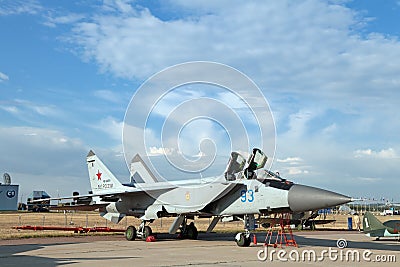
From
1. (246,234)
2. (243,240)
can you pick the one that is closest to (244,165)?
(246,234)

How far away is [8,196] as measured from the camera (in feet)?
262

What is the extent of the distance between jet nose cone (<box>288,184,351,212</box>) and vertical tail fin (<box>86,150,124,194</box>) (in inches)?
402

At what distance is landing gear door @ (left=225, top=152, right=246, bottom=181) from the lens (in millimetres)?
17188

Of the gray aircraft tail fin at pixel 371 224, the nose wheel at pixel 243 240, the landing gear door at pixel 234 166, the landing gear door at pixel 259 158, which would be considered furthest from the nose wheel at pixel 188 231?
the gray aircraft tail fin at pixel 371 224

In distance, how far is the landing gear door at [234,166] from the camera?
17188mm

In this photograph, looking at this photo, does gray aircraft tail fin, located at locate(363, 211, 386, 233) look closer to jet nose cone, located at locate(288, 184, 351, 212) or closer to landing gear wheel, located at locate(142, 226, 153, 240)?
jet nose cone, located at locate(288, 184, 351, 212)

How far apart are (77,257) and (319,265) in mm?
6325

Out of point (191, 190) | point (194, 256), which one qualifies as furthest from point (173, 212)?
point (194, 256)

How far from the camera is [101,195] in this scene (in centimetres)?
2033

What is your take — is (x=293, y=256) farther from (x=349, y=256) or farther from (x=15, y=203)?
(x=15, y=203)

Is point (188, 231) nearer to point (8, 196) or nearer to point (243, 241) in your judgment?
point (243, 241)

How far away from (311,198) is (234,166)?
11.9 ft

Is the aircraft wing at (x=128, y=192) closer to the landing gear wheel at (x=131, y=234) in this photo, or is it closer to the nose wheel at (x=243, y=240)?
the landing gear wheel at (x=131, y=234)

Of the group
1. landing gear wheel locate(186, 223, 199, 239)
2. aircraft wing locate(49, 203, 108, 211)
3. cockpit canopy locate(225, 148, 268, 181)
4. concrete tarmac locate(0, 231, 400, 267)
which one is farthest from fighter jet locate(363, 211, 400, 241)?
aircraft wing locate(49, 203, 108, 211)
